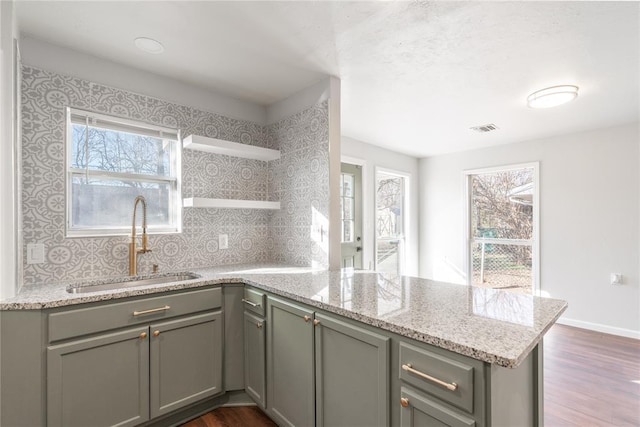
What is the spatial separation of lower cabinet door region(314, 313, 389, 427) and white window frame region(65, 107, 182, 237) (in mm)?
1608

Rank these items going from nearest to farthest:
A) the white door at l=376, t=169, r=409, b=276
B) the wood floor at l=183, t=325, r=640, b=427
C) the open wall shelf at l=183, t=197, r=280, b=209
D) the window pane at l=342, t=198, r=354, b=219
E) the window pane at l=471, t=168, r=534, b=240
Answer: the wood floor at l=183, t=325, r=640, b=427, the open wall shelf at l=183, t=197, r=280, b=209, the window pane at l=342, t=198, r=354, b=219, the window pane at l=471, t=168, r=534, b=240, the white door at l=376, t=169, r=409, b=276

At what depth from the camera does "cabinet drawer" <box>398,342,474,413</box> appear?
100cm

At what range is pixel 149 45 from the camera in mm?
2027

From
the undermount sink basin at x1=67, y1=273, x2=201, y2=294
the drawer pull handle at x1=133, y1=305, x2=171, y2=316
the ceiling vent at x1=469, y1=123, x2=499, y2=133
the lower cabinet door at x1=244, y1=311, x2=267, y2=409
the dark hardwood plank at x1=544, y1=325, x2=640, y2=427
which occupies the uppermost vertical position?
the ceiling vent at x1=469, y1=123, x2=499, y2=133

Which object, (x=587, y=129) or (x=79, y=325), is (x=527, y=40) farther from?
(x=79, y=325)

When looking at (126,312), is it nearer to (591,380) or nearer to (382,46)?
(382,46)

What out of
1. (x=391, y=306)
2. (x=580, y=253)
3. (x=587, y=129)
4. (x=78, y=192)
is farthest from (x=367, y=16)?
(x=580, y=253)

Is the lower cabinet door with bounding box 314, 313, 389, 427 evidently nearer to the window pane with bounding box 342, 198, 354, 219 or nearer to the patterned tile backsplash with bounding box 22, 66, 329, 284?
the patterned tile backsplash with bounding box 22, 66, 329, 284

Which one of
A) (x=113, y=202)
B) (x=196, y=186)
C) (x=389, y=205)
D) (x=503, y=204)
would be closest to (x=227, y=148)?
(x=196, y=186)

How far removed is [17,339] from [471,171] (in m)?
5.18

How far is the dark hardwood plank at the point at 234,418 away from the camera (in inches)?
78.8

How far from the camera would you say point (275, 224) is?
3.02m

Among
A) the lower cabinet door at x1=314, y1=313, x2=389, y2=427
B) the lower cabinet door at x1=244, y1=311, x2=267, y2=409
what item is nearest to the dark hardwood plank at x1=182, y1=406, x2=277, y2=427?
the lower cabinet door at x1=244, y1=311, x2=267, y2=409

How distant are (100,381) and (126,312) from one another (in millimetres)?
364
